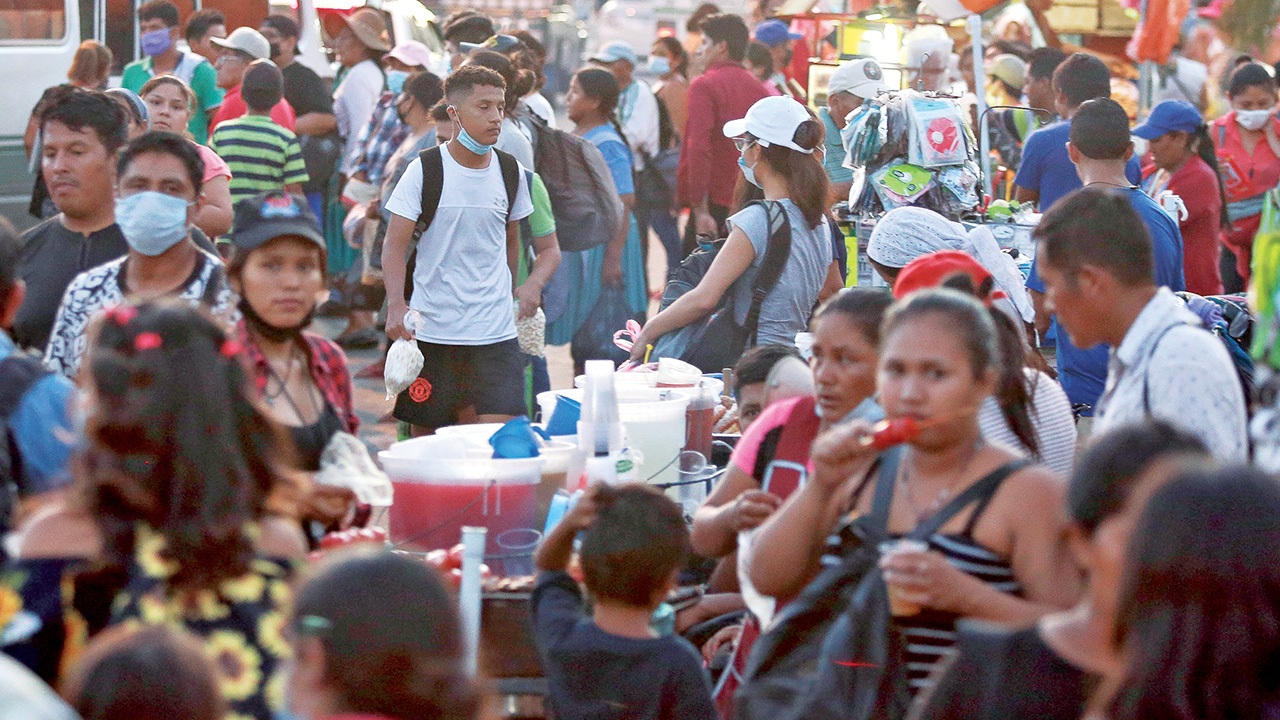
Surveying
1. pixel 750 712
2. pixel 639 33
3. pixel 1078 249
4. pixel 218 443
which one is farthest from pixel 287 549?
pixel 639 33

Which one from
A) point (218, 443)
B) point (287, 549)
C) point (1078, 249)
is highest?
point (1078, 249)

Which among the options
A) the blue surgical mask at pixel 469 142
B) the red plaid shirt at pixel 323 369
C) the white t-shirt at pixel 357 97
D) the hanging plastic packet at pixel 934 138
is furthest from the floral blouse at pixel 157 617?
the white t-shirt at pixel 357 97

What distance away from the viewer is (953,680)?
8.08 ft

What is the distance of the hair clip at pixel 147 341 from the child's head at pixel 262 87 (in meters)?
6.89

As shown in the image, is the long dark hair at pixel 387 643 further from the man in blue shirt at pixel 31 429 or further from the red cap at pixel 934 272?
the red cap at pixel 934 272

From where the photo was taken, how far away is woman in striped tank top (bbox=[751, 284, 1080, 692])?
9.24ft

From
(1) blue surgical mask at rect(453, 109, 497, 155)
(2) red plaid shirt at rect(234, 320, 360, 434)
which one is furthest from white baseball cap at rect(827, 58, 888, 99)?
(2) red plaid shirt at rect(234, 320, 360, 434)

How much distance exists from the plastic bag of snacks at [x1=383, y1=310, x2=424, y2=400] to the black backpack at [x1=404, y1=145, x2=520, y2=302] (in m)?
0.19

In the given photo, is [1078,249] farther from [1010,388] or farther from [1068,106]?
[1068,106]

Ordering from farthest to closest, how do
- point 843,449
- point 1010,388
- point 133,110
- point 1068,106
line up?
point 1068,106 → point 133,110 → point 1010,388 → point 843,449

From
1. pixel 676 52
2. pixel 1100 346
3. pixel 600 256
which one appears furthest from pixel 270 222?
pixel 676 52

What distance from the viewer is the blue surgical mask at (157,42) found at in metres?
10.8

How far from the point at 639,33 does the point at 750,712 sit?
24.7m

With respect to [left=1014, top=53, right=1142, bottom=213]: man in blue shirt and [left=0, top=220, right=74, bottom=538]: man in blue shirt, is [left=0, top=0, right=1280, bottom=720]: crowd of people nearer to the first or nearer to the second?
[left=0, top=220, right=74, bottom=538]: man in blue shirt
